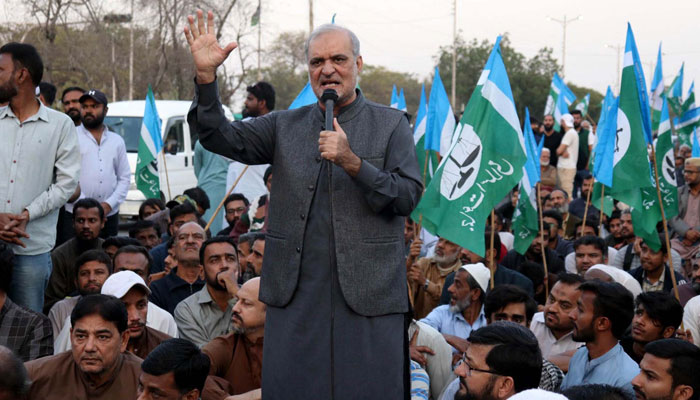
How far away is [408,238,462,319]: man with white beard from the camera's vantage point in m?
8.02

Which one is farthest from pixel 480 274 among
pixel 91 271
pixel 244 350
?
pixel 91 271

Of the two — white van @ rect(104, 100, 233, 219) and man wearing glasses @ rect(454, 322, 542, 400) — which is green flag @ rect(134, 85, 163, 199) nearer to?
white van @ rect(104, 100, 233, 219)

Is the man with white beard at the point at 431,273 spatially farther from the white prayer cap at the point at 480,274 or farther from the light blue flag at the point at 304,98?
the light blue flag at the point at 304,98

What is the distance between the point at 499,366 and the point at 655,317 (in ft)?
6.09

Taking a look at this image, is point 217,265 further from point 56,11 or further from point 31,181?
point 56,11

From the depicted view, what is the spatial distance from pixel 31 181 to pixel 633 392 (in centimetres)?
352

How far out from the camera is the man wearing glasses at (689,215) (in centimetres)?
938

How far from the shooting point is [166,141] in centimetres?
1557

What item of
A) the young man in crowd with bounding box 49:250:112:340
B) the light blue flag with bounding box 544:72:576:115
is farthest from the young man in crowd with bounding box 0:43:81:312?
the light blue flag with bounding box 544:72:576:115

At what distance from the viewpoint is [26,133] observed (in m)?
5.39

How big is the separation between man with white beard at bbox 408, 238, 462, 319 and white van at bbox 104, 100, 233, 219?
24.0ft

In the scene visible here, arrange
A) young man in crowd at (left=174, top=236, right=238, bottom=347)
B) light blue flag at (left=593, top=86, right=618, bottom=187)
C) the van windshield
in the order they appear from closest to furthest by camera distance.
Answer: young man in crowd at (left=174, top=236, right=238, bottom=347) < light blue flag at (left=593, top=86, right=618, bottom=187) < the van windshield

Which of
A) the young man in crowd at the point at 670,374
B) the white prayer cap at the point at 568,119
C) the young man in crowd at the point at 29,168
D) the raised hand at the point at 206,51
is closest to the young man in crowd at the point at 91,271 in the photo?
the young man in crowd at the point at 29,168

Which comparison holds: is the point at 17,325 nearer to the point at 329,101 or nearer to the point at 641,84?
the point at 329,101
